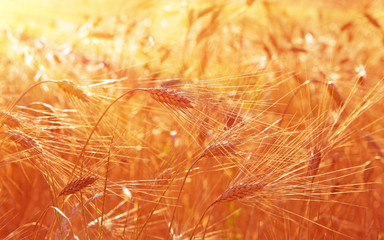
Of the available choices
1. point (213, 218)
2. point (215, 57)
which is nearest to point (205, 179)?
point (213, 218)

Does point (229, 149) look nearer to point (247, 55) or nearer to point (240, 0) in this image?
point (240, 0)

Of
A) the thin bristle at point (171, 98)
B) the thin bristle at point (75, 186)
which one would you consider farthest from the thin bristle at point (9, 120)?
the thin bristle at point (171, 98)

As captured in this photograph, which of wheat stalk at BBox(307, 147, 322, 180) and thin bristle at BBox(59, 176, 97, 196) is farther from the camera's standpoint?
wheat stalk at BBox(307, 147, 322, 180)

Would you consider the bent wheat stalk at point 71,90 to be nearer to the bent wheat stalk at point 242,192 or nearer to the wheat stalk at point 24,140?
the wheat stalk at point 24,140

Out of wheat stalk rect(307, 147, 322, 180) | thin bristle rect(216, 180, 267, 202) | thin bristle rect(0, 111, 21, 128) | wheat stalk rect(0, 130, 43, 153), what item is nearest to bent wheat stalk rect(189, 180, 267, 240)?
thin bristle rect(216, 180, 267, 202)

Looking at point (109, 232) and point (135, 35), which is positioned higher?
point (135, 35)

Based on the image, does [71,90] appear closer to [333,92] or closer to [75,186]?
[75,186]

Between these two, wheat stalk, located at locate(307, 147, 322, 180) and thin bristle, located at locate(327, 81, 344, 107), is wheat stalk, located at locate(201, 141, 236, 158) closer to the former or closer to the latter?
wheat stalk, located at locate(307, 147, 322, 180)
